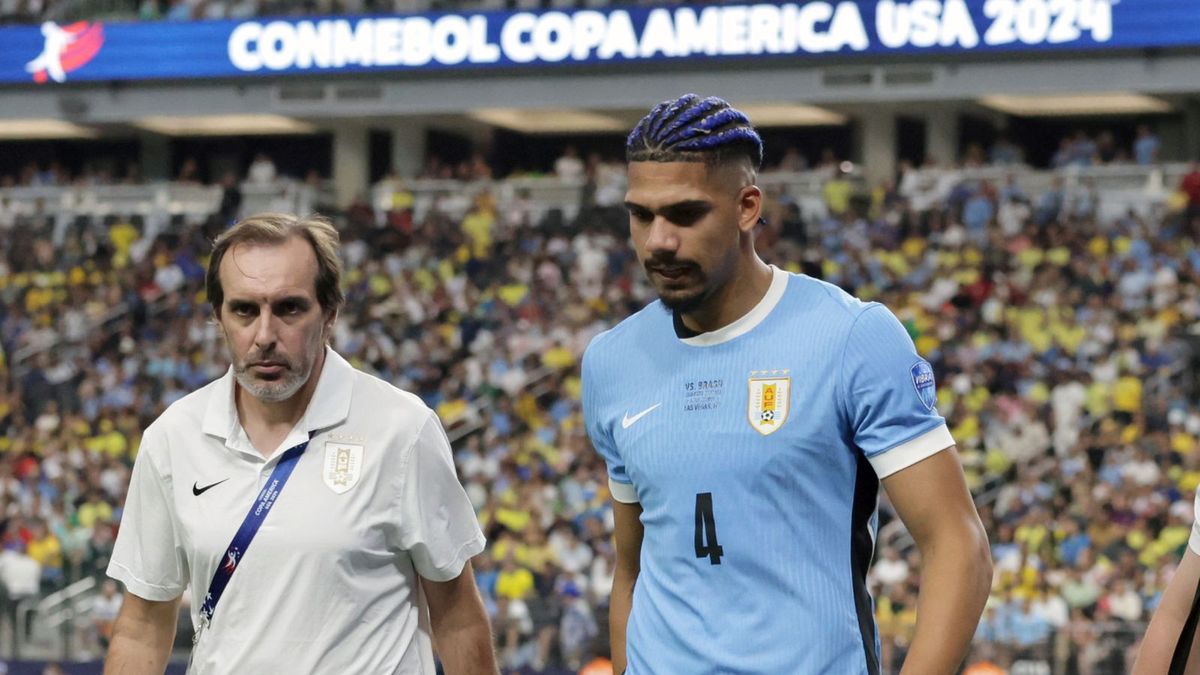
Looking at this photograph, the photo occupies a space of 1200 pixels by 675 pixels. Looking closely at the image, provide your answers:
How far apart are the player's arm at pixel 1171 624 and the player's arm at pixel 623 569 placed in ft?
3.60

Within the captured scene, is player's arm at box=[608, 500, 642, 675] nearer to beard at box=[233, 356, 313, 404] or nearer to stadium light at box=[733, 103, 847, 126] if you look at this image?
beard at box=[233, 356, 313, 404]

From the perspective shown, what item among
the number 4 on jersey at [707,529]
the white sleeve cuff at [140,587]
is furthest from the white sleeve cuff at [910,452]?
the white sleeve cuff at [140,587]

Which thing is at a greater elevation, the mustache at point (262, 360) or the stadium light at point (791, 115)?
the mustache at point (262, 360)

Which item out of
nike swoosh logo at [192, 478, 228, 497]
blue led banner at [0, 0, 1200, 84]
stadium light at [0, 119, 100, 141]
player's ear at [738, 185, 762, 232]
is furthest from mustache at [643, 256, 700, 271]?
stadium light at [0, 119, 100, 141]

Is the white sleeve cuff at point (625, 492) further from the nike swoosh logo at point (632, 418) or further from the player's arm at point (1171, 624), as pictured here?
the player's arm at point (1171, 624)

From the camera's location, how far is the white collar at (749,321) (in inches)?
164

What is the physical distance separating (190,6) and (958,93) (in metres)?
11.7

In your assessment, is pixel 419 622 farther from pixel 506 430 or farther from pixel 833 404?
pixel 506 430

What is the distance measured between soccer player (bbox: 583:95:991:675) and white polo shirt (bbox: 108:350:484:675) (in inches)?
30.6

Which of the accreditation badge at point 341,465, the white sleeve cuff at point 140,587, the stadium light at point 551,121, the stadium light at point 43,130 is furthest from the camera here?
the stadium light at point 43,130

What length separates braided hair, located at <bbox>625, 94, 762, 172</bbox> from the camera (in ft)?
13.3

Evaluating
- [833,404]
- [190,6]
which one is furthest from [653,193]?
[190,6]

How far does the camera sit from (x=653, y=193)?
4.02 m

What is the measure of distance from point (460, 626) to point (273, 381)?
0.77 meters
